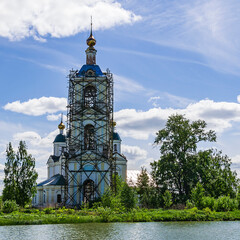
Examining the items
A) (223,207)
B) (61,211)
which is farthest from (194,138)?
(61,211)

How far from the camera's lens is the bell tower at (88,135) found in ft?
111

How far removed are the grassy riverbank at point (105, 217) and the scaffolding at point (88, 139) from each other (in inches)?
336

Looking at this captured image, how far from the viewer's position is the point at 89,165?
33969 mm

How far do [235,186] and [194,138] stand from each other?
6.53 metres

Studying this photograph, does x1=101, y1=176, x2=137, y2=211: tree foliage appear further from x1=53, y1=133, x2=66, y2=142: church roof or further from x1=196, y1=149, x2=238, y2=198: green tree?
x1=53, y1=133, x2=66, y2=142: church roof

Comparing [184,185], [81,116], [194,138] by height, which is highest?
[81,116]

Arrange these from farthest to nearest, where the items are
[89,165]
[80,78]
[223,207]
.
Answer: [80,78] < [89,165] < [223,207]

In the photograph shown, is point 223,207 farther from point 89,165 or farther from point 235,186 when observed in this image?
point 89,165

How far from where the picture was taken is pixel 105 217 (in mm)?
21906

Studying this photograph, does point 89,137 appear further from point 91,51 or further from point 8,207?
point 8,207

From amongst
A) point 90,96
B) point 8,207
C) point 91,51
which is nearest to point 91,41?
point 91,51

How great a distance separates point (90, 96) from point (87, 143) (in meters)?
4.88

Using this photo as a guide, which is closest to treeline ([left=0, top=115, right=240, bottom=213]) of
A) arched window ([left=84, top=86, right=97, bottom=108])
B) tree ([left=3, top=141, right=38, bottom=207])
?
tree ([left=3, top=141, right=38, bottom=207])

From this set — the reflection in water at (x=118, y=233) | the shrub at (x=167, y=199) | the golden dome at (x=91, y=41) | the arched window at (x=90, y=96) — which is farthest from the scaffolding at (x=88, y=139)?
the reflection in water at (x=118, y=233)
